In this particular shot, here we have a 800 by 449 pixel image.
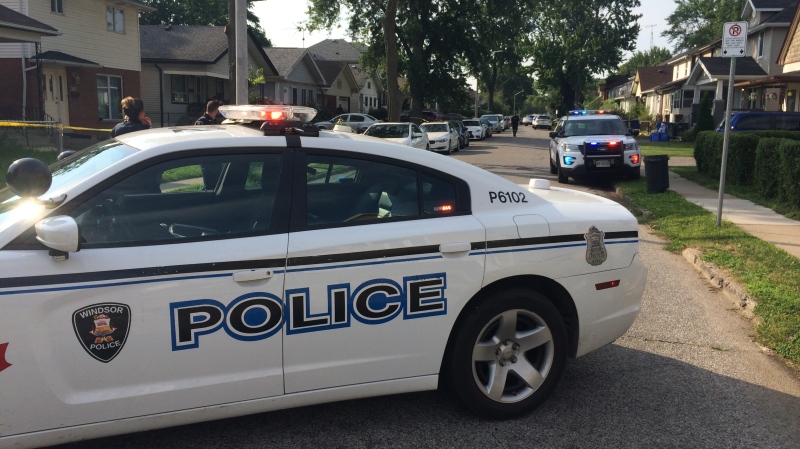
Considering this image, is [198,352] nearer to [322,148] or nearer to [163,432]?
[163,432]

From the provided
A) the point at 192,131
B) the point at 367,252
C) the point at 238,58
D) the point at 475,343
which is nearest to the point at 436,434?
the point at 475,343

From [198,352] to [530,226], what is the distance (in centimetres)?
198

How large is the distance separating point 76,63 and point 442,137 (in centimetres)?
1418

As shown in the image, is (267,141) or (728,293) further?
(728,293)

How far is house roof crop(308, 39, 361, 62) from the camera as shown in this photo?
7625cm

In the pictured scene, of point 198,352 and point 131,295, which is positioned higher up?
point 131,295

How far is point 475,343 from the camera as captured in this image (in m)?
3.94

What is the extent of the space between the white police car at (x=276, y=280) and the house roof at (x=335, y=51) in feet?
243

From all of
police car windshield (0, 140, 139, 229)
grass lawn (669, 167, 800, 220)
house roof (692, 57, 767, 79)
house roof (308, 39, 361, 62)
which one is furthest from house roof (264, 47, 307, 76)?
police car windshield (0, 140, 139, 229)

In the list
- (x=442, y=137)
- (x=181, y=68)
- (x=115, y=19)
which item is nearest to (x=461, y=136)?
(x=442, y=137)

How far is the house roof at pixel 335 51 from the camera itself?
76.2 meters

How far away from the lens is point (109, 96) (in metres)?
30.4

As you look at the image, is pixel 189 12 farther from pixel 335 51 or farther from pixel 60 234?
pixel 60 234

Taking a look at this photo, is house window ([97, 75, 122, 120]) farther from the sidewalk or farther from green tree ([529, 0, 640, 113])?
green tree ([529, 0, 640, 113])
